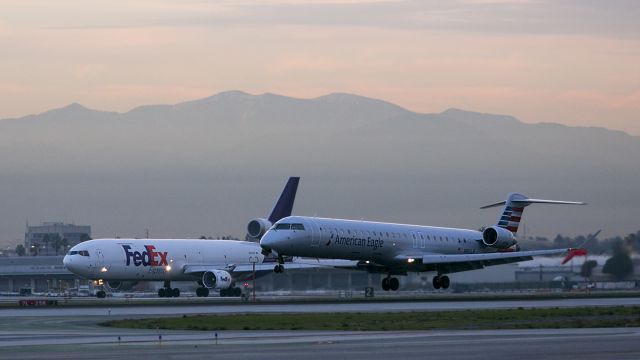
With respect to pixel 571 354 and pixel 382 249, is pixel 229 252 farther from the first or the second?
pixel 571 354

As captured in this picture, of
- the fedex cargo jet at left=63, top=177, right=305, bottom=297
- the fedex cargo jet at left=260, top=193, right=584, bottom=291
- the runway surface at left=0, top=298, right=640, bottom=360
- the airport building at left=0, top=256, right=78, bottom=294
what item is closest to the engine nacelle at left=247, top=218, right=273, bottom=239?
the fedex cargo jet at left=63, top=177, right=305, bottom=297

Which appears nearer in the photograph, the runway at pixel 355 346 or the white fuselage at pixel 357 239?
the runway at pixel 355 346

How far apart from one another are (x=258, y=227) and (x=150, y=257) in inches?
448

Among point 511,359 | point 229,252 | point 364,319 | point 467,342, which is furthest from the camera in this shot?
point 229,252

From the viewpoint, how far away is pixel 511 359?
95.9 feet

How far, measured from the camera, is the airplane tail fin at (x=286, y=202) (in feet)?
330

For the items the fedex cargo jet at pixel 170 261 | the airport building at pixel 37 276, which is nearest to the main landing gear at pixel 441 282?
the fedex cargo jet at pixel 170 261

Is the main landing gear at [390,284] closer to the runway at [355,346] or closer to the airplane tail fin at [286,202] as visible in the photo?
the airplane tail fin at [286,202]

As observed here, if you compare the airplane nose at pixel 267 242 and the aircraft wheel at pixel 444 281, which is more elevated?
the airplane nose at pixel 267 242

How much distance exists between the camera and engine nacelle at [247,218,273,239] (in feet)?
320

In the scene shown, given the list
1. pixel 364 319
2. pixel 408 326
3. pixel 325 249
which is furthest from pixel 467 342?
pixel 325 249

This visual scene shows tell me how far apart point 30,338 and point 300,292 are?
68329mm

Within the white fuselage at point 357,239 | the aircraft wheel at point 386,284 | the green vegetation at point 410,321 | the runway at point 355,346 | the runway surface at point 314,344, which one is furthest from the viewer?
the aircraft wheel at point 386,284

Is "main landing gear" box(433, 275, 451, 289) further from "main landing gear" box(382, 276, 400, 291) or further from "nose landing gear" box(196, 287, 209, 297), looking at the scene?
"nose landing gear" box(196, 287, 209, 297)
